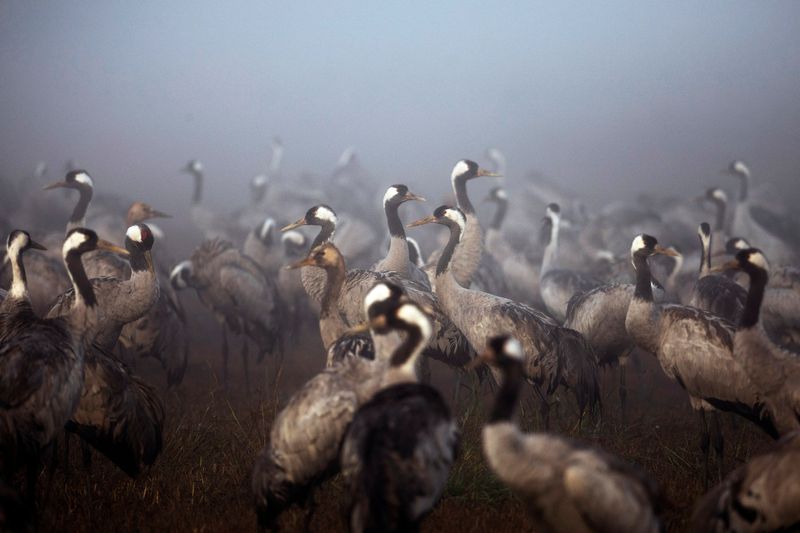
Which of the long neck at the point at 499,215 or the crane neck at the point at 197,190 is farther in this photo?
the crane neck at the point at 197,190

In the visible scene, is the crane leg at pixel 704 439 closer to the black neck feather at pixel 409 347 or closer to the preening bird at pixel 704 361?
the preening bird at pixel 704 361

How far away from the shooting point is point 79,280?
218 inches

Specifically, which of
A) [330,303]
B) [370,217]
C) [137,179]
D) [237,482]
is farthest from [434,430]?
[137,179]

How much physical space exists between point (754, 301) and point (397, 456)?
298cm

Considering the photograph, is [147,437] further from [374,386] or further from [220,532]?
[374,386]

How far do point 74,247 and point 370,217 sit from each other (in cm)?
1314

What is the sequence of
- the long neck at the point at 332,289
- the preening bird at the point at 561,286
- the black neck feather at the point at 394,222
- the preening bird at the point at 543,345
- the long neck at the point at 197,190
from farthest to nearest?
the long neck at the point at 197,190 → the preening bird at the point at 561,286 → the black neck feather at the point at 394,222 → the preening bird at the point at 543,345 → the long neck at the point at 332,289

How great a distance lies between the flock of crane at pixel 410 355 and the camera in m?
3.33

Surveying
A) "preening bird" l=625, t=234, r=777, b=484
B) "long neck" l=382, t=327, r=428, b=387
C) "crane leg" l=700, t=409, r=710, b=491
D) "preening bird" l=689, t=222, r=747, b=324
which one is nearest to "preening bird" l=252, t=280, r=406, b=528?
"long neck" l=382, t=327, r=428, b=387

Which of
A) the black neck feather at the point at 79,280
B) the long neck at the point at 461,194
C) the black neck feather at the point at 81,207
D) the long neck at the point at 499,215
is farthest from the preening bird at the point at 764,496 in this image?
the long neck at the point at 499,215

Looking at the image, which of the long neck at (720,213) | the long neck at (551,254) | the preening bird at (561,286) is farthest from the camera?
the long neck at (720,213)

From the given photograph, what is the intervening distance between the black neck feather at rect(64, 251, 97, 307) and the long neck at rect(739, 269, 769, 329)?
4653 mm

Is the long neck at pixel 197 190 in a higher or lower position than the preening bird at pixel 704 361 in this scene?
lower

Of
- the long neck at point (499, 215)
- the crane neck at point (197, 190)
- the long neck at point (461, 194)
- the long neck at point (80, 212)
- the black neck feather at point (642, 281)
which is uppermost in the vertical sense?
the black neck feather at point (642, 281)
